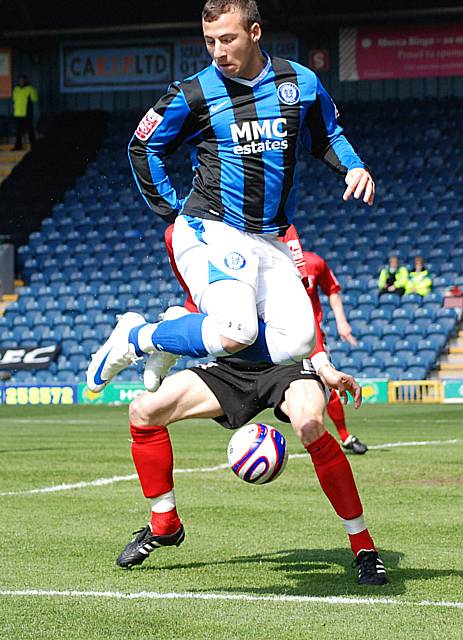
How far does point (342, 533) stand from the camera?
658 centimetres

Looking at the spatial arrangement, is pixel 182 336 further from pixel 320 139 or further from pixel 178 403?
pixel 320 139

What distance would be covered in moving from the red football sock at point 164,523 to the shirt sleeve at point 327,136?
1.82 metres

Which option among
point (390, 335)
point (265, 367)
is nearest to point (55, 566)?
point (265, 367)

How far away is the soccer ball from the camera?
16.8 feet

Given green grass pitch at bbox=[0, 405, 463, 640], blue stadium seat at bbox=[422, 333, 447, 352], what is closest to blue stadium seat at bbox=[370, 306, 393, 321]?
blue stadium seat at bbox=[422, 333, 447, 352]

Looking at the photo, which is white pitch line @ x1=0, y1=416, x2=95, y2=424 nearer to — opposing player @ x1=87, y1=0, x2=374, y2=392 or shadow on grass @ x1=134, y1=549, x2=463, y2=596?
shadow on grass @ x1=134, y1=549, x2=463, y2=596

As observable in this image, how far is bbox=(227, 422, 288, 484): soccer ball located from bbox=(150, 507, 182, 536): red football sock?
0.65 m

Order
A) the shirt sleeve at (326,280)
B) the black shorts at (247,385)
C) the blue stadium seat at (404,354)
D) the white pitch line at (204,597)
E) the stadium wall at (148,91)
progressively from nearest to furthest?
the white pitch line at (204,597), the black shorts at (247,385), the shirt sleeve at (326,280), the blue stadium seat at (404,354), the stadium wall at (148,91)

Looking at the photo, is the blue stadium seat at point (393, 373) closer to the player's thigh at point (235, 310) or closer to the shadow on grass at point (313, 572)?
the shadow on grass at point (313, 572)

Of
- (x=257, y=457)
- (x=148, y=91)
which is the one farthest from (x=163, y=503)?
(x=148, y=91)

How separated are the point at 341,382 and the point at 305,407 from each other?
0.20 meters

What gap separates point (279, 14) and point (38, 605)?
83.1ft

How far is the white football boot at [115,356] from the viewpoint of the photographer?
570 centimetres

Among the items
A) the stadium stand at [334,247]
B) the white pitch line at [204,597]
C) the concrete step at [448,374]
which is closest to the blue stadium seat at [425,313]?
the stadium stand at [334,247]
